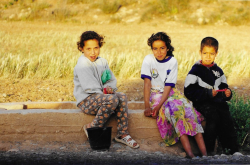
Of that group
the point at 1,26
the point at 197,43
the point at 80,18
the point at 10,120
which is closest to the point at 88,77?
the point at 10,120

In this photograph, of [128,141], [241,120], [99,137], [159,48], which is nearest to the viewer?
[99,137]

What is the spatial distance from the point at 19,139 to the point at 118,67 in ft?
12.3

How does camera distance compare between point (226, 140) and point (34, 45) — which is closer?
point (226, 140)

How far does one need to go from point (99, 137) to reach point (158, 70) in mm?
1172

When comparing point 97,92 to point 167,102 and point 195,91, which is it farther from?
point 195,91

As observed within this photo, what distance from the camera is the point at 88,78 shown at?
402 cm

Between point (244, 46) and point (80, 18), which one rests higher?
point (80, 18)

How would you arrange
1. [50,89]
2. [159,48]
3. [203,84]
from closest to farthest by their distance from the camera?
[203,84]
[159,48]
[50,89]

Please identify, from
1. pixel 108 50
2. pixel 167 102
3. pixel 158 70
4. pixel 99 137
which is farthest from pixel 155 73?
pixel 108 50

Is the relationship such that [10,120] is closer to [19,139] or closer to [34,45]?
[19,139]

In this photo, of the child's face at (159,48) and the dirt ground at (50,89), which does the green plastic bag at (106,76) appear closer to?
the child's face at (159,48)

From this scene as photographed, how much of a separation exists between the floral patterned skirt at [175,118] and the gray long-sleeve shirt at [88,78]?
695mm

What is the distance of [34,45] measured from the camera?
12383 millimetres

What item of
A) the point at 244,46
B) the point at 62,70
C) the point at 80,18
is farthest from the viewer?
the point at 80,18
